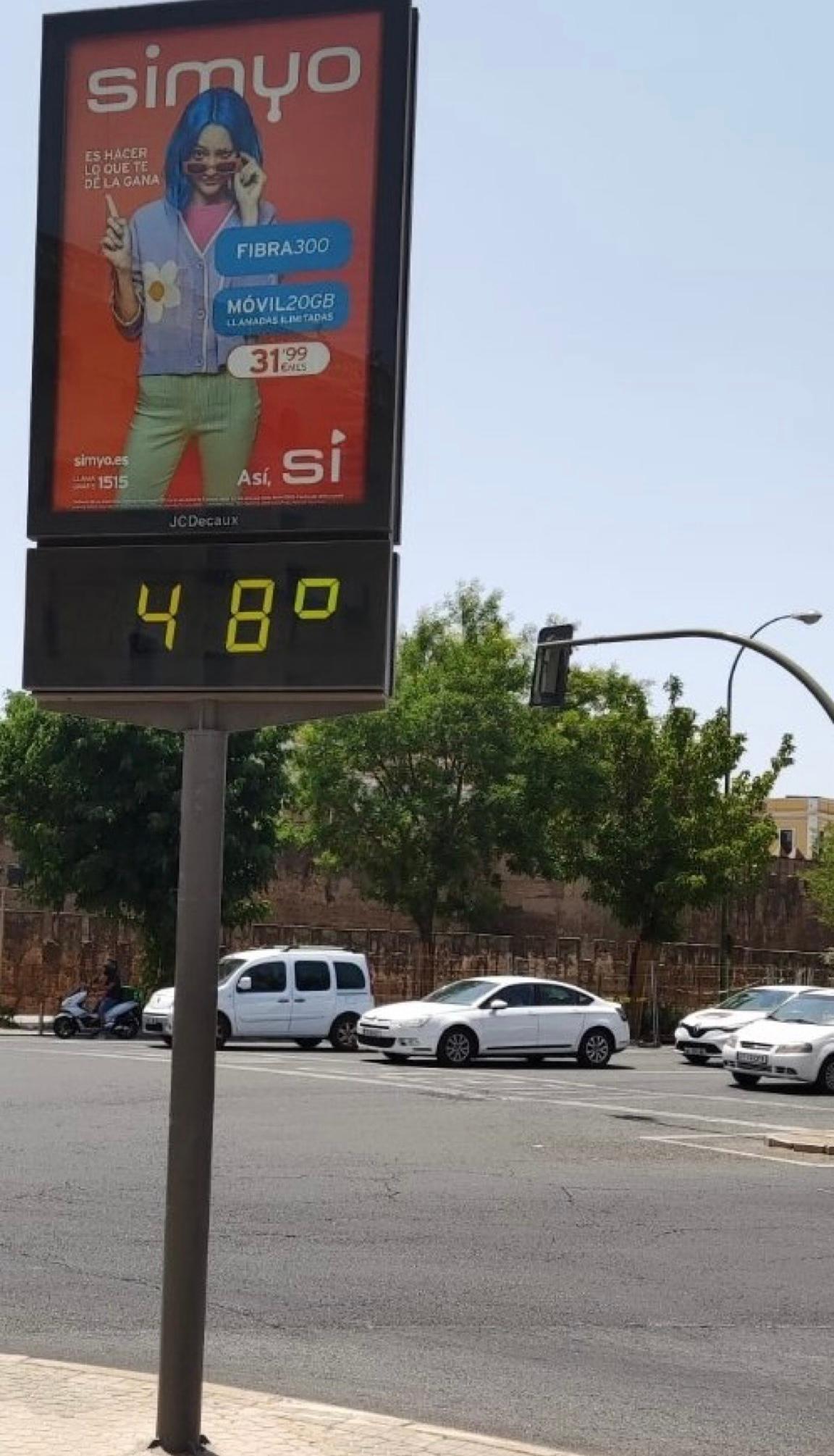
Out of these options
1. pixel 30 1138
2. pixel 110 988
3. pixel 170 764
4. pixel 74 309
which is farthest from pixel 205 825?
pixel 170 764

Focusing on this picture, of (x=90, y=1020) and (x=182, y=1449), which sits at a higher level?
(x=182, y=1449)

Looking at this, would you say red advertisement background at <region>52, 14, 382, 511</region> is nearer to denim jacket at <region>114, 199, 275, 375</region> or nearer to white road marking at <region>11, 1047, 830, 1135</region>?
denim jacket at <region>114, 199, 275, 375</region>

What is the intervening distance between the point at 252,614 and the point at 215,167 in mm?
1415

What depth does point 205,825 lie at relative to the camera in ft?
21.5

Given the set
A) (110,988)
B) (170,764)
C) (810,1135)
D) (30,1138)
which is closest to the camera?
(30,1138)

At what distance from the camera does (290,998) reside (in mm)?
34906

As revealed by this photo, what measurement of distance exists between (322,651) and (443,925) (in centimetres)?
5097

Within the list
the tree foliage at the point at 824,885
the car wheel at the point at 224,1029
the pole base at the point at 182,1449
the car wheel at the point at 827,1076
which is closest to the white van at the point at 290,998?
the car wheel at the point at 224,1029

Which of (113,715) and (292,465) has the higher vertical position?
(292,465)

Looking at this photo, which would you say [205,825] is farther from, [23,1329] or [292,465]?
[23,1329]

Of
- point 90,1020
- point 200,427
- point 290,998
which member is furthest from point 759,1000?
point 200,427

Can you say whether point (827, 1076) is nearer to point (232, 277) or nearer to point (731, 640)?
point (731, 640)

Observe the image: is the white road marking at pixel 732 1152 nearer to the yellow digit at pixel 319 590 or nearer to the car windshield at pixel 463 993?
the car windshield at pixel 463 993

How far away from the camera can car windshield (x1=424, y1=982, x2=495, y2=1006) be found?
31.4 metres
